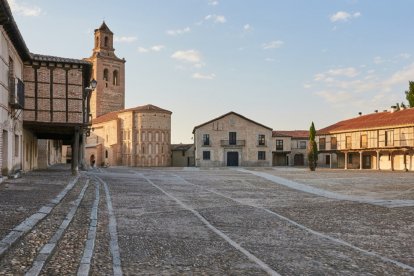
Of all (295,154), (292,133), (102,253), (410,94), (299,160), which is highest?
(410,94)

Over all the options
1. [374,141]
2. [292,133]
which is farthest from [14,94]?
[292,133]

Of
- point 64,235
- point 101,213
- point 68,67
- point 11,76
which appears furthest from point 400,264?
point 68,67

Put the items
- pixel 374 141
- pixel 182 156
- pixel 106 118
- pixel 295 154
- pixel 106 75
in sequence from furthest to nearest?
pixel 106 75 → pixel 182 156 → pixel 295 154 → pixel 106 118 → pixel 374 141

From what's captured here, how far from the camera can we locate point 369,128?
1877 inches

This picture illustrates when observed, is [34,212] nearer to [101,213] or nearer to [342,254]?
[101,213]

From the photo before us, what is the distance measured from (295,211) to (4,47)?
13.3 meters

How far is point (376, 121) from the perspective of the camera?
162 ft

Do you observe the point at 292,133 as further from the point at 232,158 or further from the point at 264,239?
the point at 264,239

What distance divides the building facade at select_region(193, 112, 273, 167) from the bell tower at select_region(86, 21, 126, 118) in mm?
20266

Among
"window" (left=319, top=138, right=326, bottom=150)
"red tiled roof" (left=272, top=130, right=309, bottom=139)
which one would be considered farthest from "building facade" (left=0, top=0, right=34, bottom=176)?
"red tiled roof" (left=272, top=130, right=309, bottom=139)

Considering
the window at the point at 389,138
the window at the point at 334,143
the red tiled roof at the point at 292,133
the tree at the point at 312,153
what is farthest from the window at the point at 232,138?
the window at the point at 389,138

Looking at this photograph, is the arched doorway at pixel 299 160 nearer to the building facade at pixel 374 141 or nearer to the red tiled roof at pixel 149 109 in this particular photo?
the building facade at pixel 374 141

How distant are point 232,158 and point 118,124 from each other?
18.1 metres

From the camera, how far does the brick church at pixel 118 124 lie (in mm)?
61688
